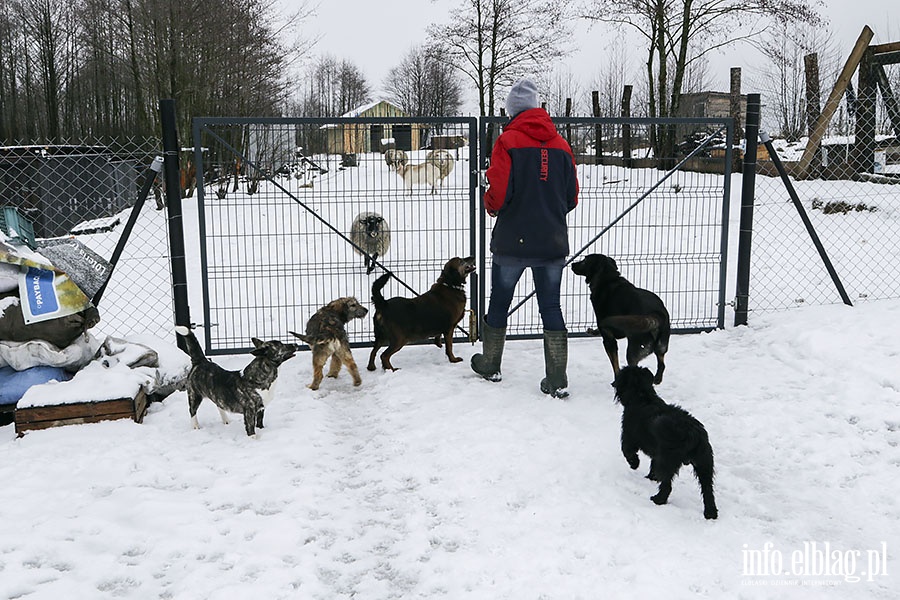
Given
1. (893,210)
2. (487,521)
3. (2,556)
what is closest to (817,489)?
(487,521)

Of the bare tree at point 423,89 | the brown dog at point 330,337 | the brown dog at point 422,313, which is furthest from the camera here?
the bare tree at point 423,89

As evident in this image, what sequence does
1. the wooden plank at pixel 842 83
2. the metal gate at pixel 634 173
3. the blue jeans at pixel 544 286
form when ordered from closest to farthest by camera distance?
the blue jeans at pixel 544 286
the metal gate at pixel 634 173
the wooden plank at pixel 842 83

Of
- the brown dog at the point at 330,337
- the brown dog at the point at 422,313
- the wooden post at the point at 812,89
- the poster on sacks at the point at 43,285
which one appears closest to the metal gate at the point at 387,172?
the brown dog at the point at 422,313

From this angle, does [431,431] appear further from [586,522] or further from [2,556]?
[2,556]

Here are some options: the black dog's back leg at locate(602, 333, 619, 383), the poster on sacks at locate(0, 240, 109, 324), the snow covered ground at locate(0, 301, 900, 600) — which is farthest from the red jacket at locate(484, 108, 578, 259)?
the poster on sacks at locate(0, 240, 109, 324)

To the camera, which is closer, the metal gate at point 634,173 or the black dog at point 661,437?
the black dog at point 661,437

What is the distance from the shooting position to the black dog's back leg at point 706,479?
353cm

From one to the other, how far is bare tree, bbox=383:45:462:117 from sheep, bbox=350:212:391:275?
34634 mm

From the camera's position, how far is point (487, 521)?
3.65 metres

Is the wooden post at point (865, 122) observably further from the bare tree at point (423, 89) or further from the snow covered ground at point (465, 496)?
the bare tree at point (423, 89)

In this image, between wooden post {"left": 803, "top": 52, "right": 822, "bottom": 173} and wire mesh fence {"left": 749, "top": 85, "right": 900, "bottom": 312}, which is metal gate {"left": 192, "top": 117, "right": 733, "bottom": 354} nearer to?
wire mesh fence {"left": 749, "top": 85, "right": 900, "bottom": 312}

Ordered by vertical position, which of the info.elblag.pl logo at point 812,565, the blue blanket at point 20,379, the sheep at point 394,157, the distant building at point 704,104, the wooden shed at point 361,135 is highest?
the distant building at point 704,104

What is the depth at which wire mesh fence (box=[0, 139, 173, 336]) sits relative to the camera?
312 inches

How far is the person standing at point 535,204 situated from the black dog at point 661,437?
1348 mm
